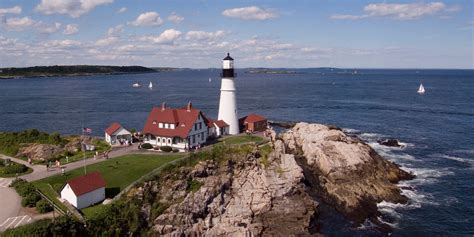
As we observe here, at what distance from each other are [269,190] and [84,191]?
17330mm

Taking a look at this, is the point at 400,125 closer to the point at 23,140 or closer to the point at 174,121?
the point at 174,121

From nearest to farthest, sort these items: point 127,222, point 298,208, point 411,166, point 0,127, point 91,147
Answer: point 127,222 → point 298,208 → point 91,147 → point 411,166 → point 0,127

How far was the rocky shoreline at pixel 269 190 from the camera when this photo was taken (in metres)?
36.0

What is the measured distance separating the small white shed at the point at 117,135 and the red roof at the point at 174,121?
324 centimetres

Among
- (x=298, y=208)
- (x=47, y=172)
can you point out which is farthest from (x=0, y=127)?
A: (x=298, y=208)

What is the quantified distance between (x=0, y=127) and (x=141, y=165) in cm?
5497

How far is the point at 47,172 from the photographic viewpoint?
40844 mm

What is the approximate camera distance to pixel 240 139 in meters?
52.0

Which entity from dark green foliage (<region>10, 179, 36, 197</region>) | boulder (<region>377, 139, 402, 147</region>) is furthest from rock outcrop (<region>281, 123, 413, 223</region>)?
dark green foliage (<region>10, 179, 36, 197</region>)

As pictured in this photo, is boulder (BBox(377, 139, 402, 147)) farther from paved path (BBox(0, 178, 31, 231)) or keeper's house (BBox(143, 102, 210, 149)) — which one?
paved path (BBox(0, 178, 31, 231))

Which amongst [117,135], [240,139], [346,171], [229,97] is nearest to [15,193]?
[117,135]

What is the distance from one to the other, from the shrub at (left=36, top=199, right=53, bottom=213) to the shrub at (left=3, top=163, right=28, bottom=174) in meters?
10.6

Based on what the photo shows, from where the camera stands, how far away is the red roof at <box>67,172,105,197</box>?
3344cm

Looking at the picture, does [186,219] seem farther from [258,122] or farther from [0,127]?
[0,127]
